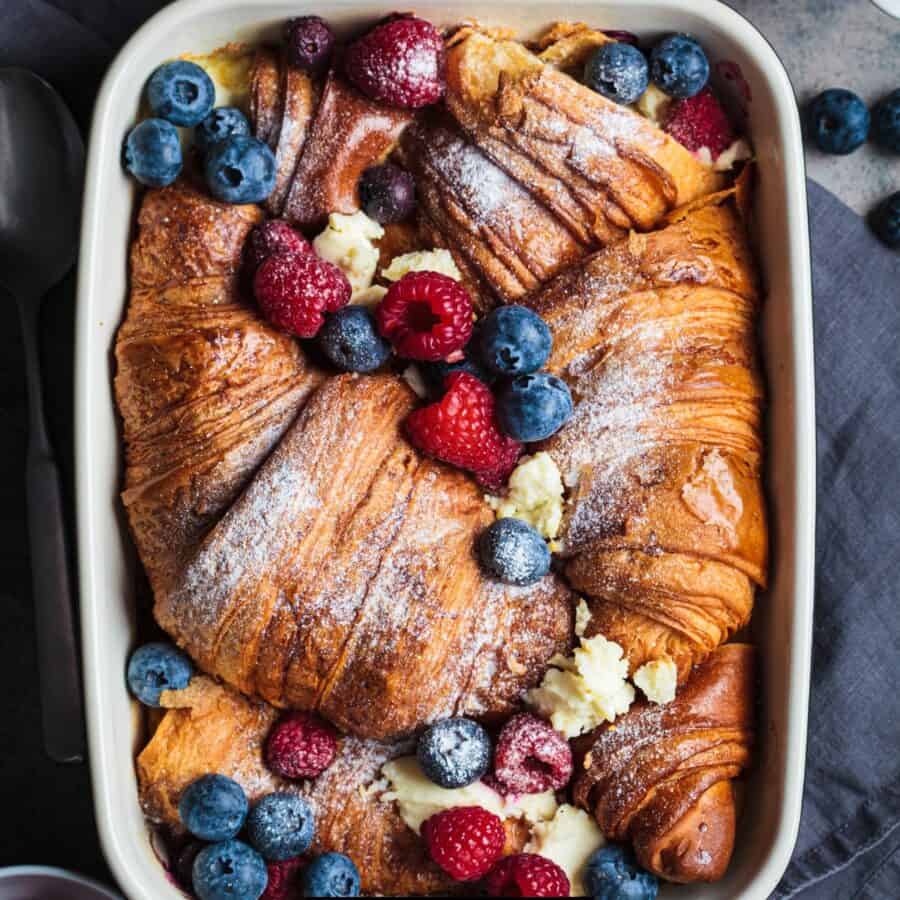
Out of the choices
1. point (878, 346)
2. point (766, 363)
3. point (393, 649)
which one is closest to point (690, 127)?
point (766, 363)

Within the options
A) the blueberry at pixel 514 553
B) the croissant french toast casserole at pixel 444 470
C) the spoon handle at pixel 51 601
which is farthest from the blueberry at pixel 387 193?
the spoon handle at pixel 51 601

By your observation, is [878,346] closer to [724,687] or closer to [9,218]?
[724,687]

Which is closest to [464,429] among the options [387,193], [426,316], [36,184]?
[426,316]

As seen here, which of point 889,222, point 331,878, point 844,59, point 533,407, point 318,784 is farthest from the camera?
point 844,59

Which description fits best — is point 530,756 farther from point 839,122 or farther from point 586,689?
point 839,122

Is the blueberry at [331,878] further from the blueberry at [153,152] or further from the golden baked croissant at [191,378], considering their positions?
the blueberry at [153,152]

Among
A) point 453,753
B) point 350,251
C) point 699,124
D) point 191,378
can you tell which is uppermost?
point 699,124

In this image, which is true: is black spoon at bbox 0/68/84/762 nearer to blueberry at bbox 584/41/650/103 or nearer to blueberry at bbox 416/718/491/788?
blueberry at bbox 416/718/491/788

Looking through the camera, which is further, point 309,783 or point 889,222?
point 889,222
